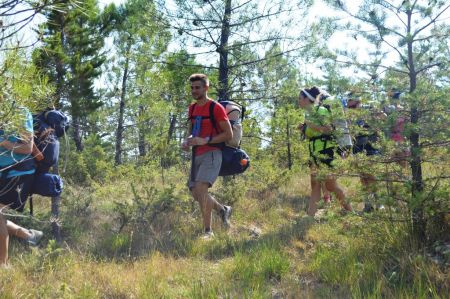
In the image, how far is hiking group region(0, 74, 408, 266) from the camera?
329cm

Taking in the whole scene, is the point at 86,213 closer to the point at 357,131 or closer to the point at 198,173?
the point at 198,173

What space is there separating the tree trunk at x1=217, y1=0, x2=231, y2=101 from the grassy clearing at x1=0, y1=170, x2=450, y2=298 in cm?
213

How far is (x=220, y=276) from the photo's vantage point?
3.20 meters

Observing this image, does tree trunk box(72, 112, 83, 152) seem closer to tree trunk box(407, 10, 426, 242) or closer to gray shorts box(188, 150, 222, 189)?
gray shorts box(188, 150, 222, 189)

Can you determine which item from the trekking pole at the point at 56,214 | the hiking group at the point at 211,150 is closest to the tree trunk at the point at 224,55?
the hiking group at the point at 211,150

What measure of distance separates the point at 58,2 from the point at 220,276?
2257 millimetres

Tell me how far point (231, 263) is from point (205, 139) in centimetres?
141

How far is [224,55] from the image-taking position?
19.9ft

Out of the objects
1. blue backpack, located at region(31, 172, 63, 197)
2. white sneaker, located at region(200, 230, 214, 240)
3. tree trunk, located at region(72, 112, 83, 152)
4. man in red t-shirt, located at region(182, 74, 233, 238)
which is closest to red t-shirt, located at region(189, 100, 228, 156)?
man in red t-shirt, located at region(182, 74, 233, 238)

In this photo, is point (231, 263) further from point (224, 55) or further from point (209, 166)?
point (224, 55)

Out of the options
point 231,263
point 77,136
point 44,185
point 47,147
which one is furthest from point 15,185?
point 77,136

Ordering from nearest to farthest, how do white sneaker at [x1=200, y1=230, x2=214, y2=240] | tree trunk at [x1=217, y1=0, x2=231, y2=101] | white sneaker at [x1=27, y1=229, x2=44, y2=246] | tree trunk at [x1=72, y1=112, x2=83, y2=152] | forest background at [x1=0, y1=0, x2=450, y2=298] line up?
forest background at [x1=0, y1=0, x2=450, y2=298] → white sneaker at [x1=27, y1=229, x2=44, y2=246] → white sneaker at [x1=200, y1=230, x2=214, y2=240] → tree trunk at [x1=217, y1=0, x2=231, y2=101] → tree trunk at [x1=72, y1=112, x2=83, y2=152]

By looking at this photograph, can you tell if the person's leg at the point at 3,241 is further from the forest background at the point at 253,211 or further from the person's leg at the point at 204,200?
the person's leg at the point at 204,200

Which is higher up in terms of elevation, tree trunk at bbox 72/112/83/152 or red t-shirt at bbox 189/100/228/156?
tree trunk at bbox 72/112/83/152
